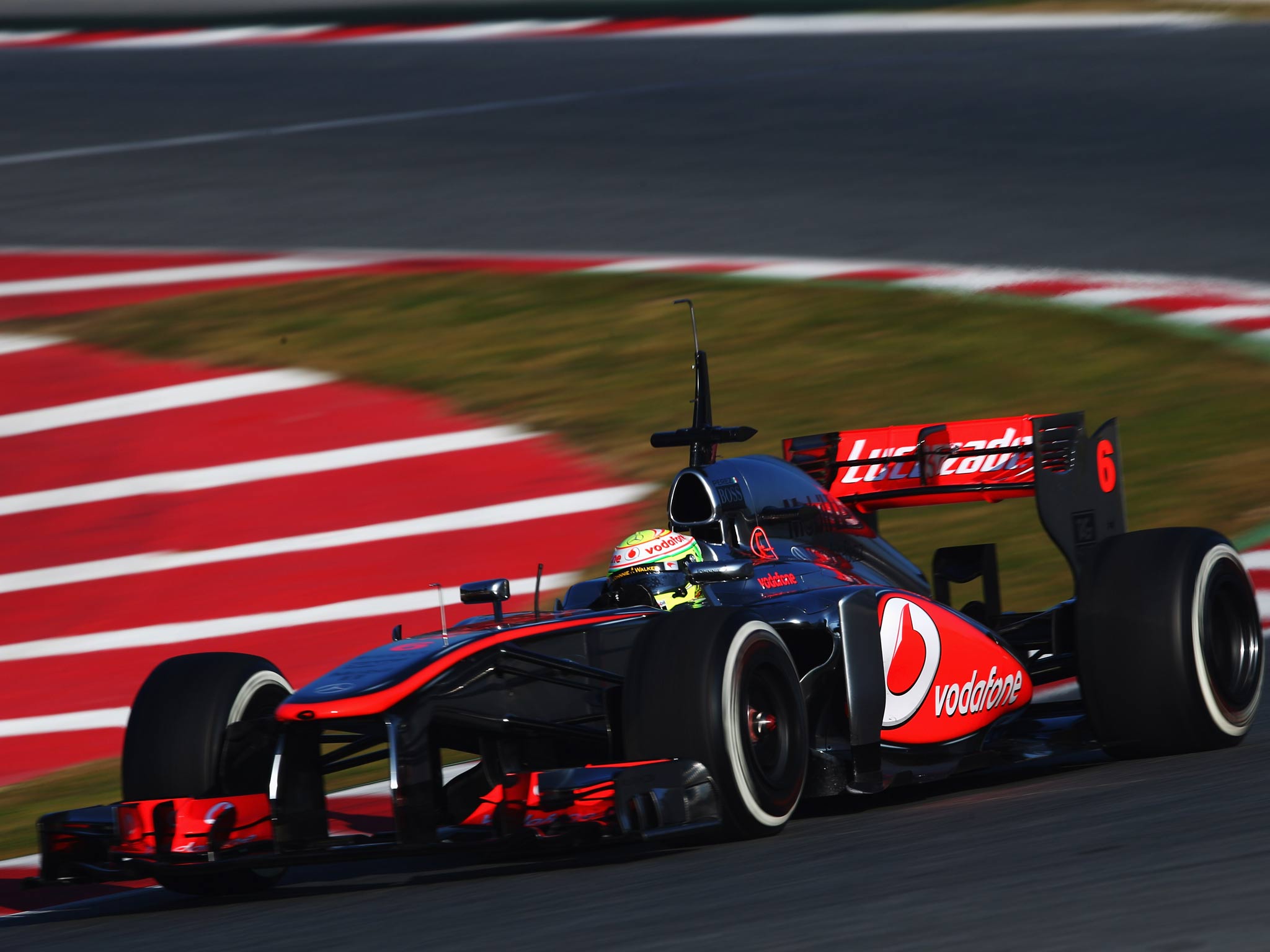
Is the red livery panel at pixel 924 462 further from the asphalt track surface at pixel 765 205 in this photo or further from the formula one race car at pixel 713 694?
the asphalt track surface at pixel 765 205

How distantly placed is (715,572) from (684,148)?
44.9 ft

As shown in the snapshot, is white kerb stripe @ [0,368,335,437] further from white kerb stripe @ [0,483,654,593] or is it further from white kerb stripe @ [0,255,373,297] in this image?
white kerb stripe @ [0,255,373,297]

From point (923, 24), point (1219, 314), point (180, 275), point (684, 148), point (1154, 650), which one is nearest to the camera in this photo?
point (1154, 650)

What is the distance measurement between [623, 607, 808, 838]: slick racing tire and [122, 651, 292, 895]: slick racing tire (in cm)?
127

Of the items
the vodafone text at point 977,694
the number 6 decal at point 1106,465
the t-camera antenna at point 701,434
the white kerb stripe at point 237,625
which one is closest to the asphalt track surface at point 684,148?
the white kerb stripe at point 237,625

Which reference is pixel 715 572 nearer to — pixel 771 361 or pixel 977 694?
pixel 977 694

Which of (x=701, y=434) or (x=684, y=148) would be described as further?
(x=684, y=148)

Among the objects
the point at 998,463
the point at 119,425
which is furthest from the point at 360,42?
the point at 998,463

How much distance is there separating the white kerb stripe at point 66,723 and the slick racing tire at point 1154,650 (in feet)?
15.3

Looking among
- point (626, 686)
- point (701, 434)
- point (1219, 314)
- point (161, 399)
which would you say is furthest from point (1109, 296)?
point (626, 686)

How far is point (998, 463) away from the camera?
833 centimetres

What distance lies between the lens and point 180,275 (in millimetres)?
17047

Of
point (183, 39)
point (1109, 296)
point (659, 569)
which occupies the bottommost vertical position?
point (659, 569)

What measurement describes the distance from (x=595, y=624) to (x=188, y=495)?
653 centimetres
